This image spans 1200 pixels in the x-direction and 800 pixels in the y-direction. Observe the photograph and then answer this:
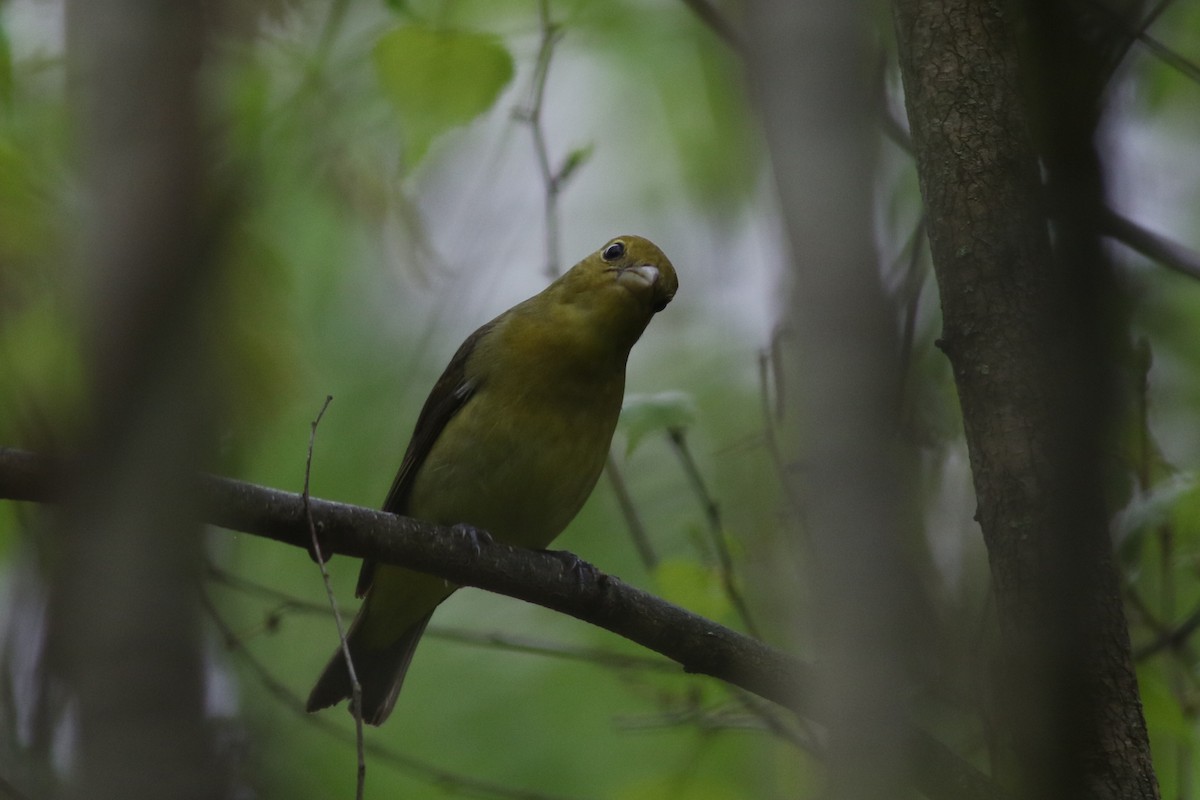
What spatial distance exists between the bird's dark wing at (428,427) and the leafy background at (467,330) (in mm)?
318

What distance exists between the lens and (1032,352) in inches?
120

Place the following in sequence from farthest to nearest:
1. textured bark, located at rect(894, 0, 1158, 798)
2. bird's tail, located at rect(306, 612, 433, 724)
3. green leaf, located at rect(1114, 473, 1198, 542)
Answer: bird's tail, located at rect(306, 612, 433, 724) < green leaf, located at rect(1114, 473, 1198, 542) < textured bark, located at rect(894, 0, 1158, 798)

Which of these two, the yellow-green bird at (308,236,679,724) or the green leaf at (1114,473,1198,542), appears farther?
the yellow-green bird at (308,236,679,724)

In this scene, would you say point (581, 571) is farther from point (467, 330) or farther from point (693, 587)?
point (467, 330)

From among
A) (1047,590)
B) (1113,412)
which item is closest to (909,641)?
(1113,412)

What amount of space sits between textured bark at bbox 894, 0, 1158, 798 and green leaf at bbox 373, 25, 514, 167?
155cm

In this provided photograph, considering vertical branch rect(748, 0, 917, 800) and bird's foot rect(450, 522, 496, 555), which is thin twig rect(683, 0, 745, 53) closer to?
bird's foot rect(450, 522, 496, 555)

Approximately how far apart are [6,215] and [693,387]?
4.30 meters

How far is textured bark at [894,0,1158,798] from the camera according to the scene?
1.92 meters

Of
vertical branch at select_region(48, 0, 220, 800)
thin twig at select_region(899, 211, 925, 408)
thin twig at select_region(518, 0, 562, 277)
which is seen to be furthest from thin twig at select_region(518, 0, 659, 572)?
vertical branch at select_region(48, 0, 220, 800)

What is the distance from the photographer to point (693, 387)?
25.5ft

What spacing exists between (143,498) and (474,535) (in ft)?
10.5

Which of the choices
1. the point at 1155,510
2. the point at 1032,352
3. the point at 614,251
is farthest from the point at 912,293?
the point at 614,251

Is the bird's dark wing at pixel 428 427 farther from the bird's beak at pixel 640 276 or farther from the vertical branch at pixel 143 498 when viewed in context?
the vertical branch at pixel 143 498
